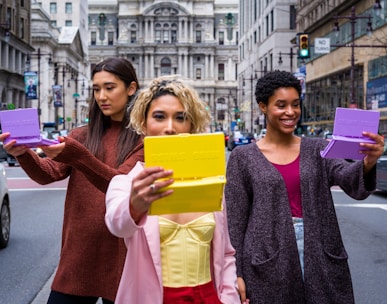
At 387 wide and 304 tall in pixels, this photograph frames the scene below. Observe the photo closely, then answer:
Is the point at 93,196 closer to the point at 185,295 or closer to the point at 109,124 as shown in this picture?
the point at 109,124

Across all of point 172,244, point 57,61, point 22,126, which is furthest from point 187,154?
point 57,61

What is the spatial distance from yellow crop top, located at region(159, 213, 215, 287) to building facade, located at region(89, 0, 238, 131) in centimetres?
12533

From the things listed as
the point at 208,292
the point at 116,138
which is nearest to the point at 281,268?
the point at 208,292

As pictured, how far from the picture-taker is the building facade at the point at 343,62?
36.7m

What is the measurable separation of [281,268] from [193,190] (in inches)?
54.4

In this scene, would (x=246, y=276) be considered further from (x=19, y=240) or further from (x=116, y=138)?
(x=19, y=240)

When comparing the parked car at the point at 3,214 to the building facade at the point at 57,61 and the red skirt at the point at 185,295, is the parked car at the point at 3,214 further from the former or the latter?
the building facade at the point at 57,61

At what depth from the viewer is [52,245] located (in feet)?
31.9

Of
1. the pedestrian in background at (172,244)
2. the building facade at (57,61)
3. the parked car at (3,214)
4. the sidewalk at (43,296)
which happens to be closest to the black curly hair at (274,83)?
the pedestrian in background at (172,244)

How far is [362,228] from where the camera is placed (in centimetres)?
1119

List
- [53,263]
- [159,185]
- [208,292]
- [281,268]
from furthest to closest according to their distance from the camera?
[53,263], [281,268], [208,292], [159,185]

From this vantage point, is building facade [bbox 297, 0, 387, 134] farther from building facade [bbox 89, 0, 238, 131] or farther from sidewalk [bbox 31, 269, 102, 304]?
building facade [bbox 89, 0, 238, 131]

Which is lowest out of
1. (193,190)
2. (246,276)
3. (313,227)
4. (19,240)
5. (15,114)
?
(19,240)

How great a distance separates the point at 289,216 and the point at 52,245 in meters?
6.92
